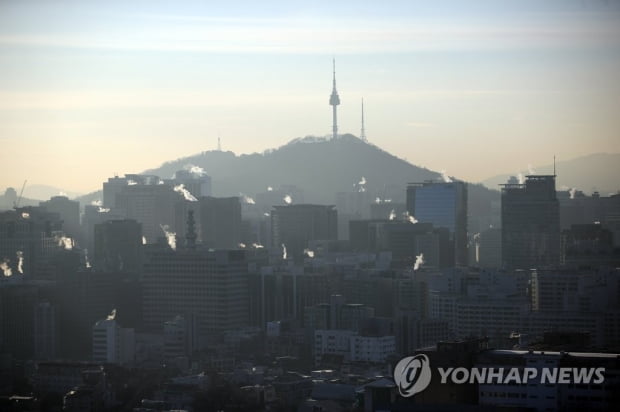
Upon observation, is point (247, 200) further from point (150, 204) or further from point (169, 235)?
point (169, 235)

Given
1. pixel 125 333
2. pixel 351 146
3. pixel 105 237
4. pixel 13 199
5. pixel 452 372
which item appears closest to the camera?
pixel 452 372

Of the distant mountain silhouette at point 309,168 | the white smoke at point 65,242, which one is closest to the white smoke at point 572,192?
the white smoke at point 65,242

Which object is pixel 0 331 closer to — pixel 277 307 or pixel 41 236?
pixel 277 307

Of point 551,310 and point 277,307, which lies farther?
point 277,307

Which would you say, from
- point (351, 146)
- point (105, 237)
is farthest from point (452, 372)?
point (351, 146)

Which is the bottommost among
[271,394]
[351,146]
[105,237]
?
[271,394]

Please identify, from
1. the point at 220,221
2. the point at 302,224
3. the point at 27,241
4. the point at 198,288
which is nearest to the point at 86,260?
the point at 27,241
